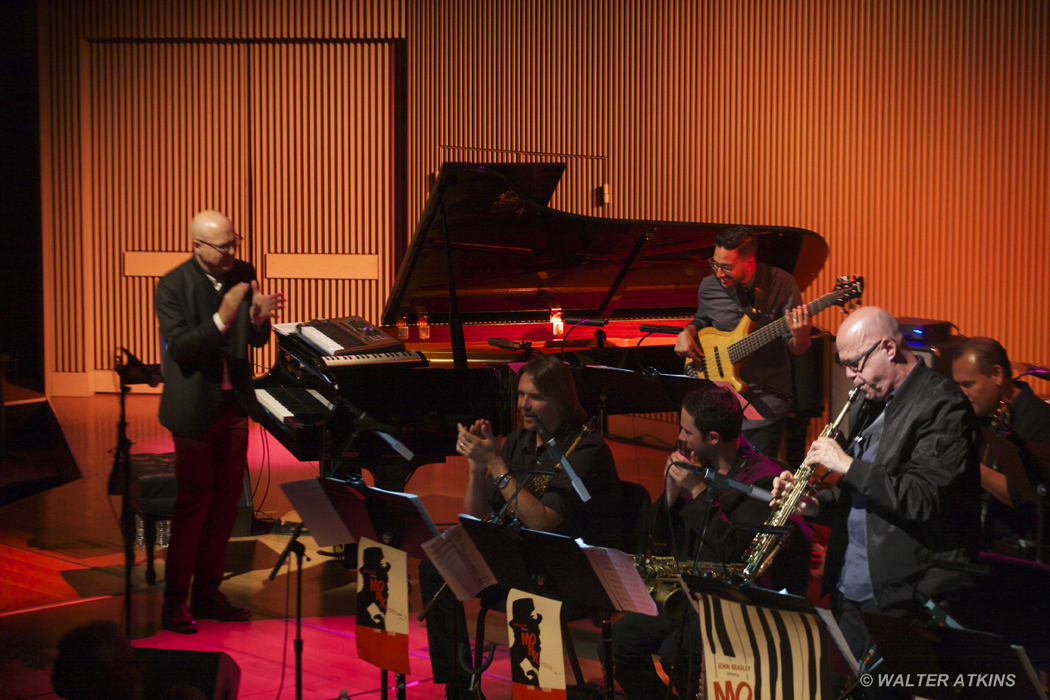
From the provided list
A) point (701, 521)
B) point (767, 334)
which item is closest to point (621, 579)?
point (701, 521)

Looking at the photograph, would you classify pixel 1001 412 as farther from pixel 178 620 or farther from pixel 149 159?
pixel 149 159

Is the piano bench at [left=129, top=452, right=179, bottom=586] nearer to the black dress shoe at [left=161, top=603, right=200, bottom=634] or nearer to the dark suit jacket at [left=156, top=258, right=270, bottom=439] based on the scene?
the black dress shoe at [left=161, top=603, right=200, bottom=634]

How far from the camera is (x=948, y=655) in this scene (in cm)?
162

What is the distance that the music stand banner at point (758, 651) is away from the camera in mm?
1642

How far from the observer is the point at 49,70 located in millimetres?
8281

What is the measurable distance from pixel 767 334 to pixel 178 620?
2769 millimetres

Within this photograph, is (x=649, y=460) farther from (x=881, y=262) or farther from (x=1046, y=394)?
(x=1046, y=394)

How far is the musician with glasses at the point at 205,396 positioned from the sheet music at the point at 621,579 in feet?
5.92

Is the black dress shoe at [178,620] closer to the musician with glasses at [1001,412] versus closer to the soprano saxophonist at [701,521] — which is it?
the soprano saxophonist at [701,521]

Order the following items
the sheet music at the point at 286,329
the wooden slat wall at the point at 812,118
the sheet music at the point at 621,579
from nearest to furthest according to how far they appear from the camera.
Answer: the sheet music at the point at 621,579 < the sheet music at the point at 286,329 < the wooden slat wall at the point at 812,118

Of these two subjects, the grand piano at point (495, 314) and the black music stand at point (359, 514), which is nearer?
the black music stand at point (359, 514)

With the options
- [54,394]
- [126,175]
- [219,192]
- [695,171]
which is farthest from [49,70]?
[695,171]

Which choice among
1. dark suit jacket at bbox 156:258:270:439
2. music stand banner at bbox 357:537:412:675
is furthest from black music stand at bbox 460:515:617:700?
dark suit jacket at bbox 156:258:270:439

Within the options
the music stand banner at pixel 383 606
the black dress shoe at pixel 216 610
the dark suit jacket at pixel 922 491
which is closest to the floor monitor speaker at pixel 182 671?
the music stand banner at pixel 383 606
